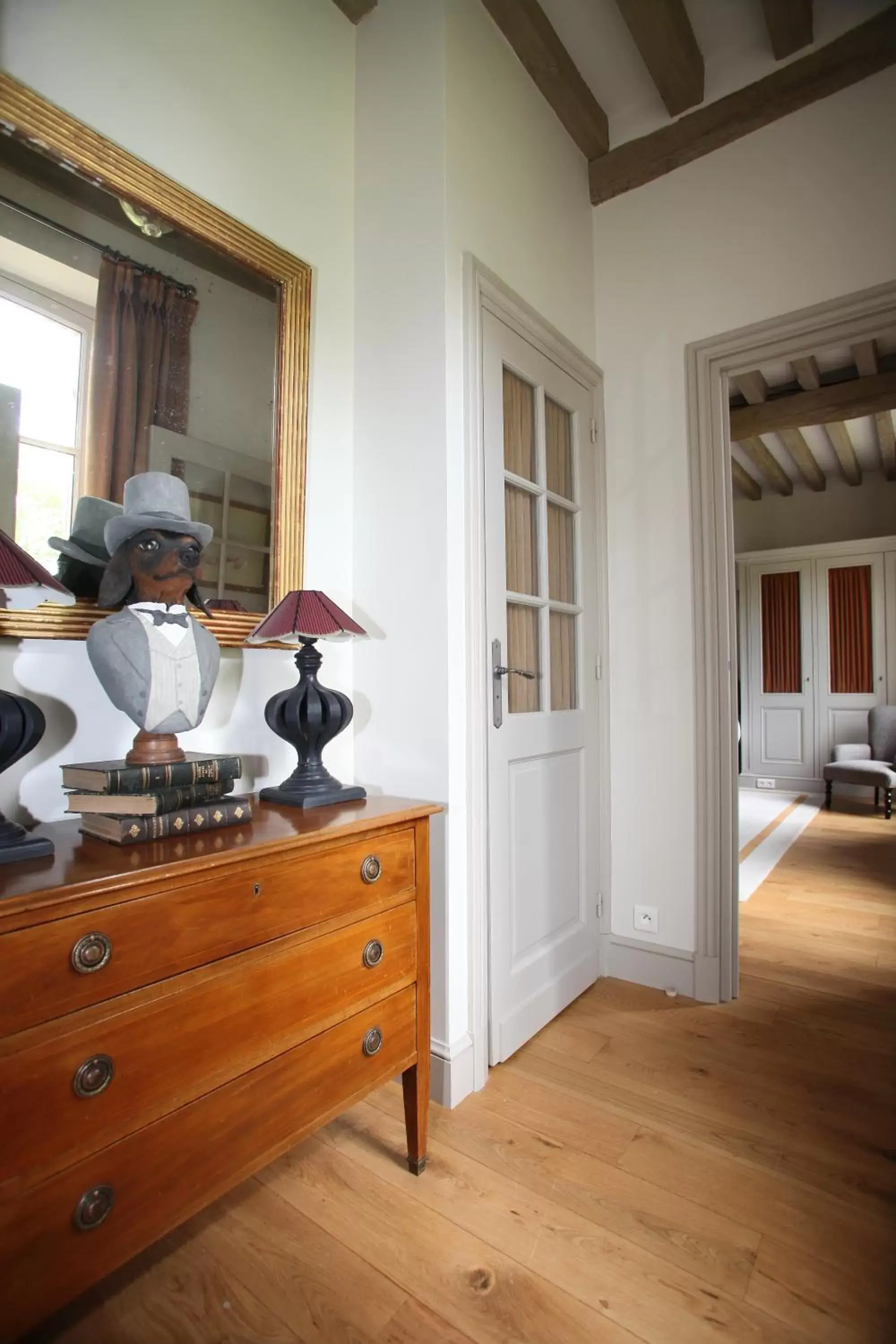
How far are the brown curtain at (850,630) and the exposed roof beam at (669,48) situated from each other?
499cm

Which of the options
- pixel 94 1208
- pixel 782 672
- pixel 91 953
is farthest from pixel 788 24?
pixel 782 672

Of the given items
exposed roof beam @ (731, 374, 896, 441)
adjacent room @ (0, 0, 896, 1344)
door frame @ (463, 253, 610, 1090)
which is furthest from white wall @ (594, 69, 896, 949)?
exposed roof beam @ (731, 374, 896, 441)

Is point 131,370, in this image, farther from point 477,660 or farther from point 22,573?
point 477,660

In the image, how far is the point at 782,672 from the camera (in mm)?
6586

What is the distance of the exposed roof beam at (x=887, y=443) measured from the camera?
522 cm

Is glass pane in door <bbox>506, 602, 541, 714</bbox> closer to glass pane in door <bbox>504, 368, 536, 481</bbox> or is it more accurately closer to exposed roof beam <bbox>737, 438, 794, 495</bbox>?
glass pane in door <bbox>504, 368, 536, 481</bbox>

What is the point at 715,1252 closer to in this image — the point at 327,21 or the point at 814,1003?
the point at 814,1003

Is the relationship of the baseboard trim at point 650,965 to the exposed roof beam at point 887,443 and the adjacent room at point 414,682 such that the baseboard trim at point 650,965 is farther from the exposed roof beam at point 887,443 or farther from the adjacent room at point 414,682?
the exposed roof beam at point 887,443

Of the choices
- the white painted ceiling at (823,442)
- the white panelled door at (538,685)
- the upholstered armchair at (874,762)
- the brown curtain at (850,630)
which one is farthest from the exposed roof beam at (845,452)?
the white panelled door at (538,685)

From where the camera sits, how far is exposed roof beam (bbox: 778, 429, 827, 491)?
5461mm

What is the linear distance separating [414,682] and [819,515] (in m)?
6.55

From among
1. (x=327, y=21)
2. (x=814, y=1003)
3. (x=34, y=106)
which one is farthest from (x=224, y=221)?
(x=814, y=1003)

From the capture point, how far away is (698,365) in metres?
2.34

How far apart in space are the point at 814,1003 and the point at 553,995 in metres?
0.88
